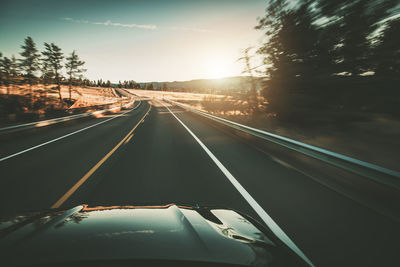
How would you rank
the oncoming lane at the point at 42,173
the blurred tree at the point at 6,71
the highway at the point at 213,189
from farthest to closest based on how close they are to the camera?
the blurred tree at the point at 6,71
the oncoming lane at the point at 42,173
the highway at the point at 213,189

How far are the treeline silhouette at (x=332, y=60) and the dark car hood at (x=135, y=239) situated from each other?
958cm

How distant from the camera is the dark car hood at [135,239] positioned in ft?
4.60

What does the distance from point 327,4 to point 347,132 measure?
6.08m

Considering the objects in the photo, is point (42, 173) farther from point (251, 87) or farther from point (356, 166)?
point (251, 87)

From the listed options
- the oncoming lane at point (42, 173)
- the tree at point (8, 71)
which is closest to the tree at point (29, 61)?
the tree at point (8, 71)

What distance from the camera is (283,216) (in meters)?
3.26

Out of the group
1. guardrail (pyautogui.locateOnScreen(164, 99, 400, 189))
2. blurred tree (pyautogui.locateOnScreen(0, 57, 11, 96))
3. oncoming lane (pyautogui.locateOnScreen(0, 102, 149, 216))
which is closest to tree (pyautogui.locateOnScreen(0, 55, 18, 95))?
blurred tree (pyautogui.locateOnScreen(0, 57, 11, 96))

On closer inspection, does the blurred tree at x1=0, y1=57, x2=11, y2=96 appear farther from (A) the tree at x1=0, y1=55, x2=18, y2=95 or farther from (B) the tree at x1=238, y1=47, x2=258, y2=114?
(B) the tree at x1=238, y1=47, x2=258, y2=114

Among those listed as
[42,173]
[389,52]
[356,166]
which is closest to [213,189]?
[356,166]

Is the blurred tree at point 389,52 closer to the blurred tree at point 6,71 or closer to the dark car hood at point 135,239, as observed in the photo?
the dark car hood at point 135,239

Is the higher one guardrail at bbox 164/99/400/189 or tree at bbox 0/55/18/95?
tree at bbox 0/55/18/95

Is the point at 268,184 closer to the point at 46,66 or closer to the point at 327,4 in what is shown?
the point at 327,4

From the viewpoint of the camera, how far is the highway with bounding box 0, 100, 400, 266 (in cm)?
263

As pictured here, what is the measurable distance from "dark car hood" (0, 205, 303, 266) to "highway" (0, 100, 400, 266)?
1.17 m
